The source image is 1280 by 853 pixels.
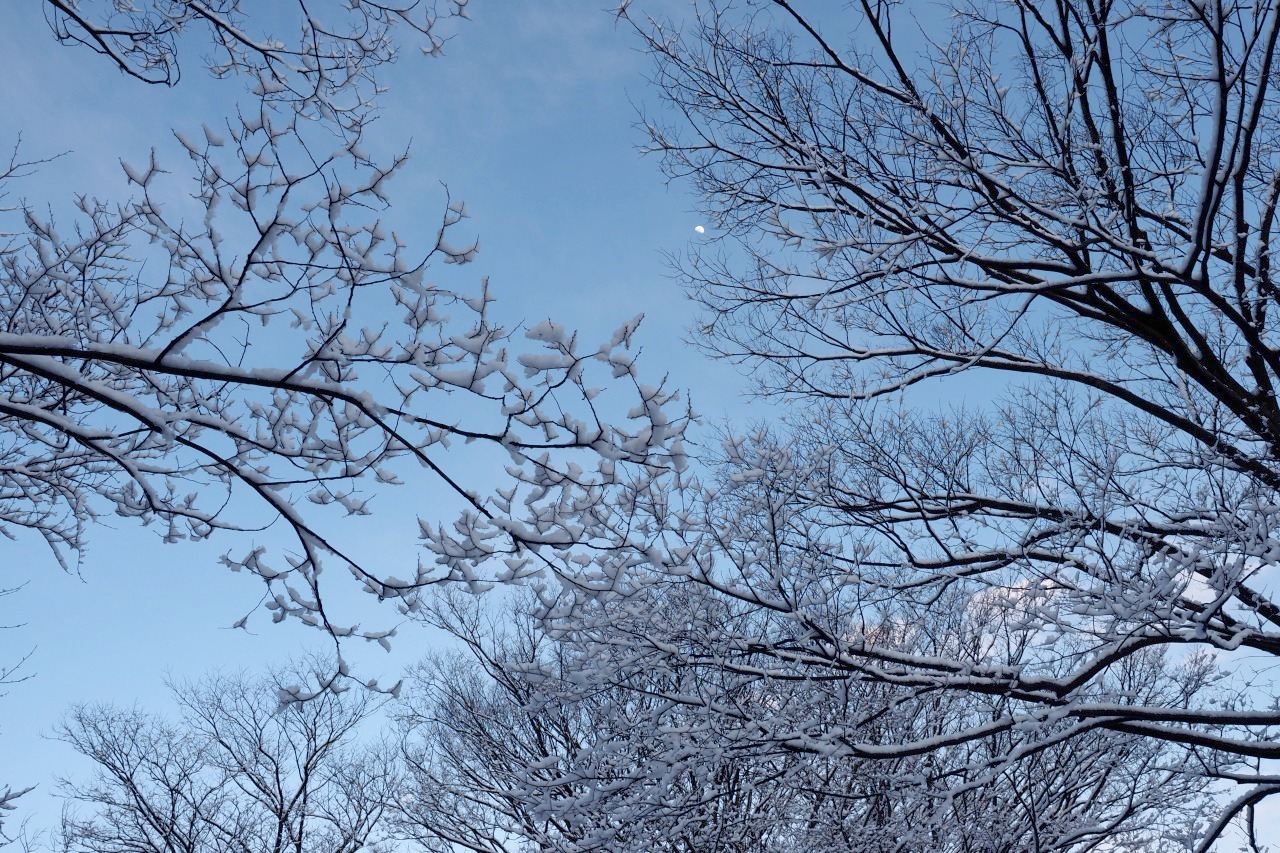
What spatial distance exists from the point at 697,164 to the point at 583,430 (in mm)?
5118

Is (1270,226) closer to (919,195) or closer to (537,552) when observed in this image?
(919,195)

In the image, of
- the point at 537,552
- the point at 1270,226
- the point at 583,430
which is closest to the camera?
the point at 583,430

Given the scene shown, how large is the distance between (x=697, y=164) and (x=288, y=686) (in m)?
5.60

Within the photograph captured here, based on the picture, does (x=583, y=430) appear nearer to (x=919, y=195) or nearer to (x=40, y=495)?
(x=919, y=195)

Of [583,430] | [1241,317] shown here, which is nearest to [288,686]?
[583,430]

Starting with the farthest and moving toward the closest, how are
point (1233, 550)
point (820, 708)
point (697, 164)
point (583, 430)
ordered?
point (697, 164) < point (820, 708) < point (1233, 550) < point (583, 430)

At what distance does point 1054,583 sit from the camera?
18.4ft

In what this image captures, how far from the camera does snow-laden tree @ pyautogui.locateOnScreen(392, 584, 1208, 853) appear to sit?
20.6 feet

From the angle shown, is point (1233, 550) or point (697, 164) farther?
point (697, 164)

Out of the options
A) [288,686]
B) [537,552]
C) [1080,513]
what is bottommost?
[288,686]

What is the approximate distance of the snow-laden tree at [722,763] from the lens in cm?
628

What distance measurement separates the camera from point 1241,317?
5.79 meters

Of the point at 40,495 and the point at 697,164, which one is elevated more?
the point at 697,164

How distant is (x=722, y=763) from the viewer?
21.2 ft
